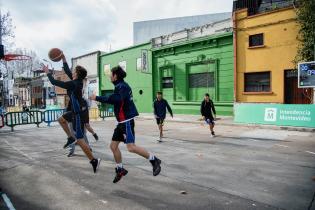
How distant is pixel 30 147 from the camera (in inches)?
395

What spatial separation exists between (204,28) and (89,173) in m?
17.4

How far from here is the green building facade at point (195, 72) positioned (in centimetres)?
2016

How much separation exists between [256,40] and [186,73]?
606cm

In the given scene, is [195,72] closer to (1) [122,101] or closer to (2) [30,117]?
(2) [30,117]

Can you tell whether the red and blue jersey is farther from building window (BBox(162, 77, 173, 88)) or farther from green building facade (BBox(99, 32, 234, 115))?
building window (BBox(162, 77, 173, 88))

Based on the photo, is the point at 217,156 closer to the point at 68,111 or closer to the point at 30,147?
the point at 68,111

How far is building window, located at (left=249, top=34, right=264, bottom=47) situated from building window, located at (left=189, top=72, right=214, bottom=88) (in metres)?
3.57

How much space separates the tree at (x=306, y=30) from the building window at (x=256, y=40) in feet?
8.15

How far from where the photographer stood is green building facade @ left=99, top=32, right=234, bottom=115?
20.2 metres

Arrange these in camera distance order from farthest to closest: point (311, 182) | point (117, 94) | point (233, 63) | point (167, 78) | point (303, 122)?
point (167, 78), point (233, 63), point (303, 122), point (311, 182), point (117, 94)

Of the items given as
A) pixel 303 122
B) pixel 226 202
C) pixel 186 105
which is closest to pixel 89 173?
pixel 226 202

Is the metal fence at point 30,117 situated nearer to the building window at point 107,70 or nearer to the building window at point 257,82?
the building window at point 107,70

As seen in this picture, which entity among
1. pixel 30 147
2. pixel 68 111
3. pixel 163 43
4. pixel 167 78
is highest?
pixel 163 43

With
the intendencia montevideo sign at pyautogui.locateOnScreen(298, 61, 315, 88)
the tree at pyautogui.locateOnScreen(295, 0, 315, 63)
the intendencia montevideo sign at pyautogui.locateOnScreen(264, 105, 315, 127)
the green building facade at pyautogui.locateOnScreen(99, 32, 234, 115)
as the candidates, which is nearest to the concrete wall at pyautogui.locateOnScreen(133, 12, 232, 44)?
the green building facade at pyautogui.locateOnScreen(99, 32, 234, 115)
